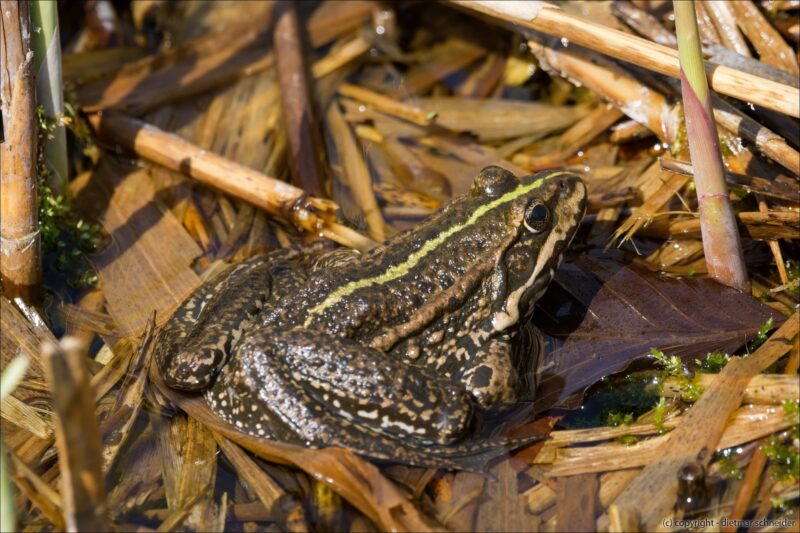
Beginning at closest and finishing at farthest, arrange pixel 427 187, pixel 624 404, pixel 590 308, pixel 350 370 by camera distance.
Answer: pixel 350 370 → pixel 624 404 → pixel 590 308 → pixel 427 187

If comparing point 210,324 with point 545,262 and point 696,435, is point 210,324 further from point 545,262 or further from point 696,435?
point 696,435

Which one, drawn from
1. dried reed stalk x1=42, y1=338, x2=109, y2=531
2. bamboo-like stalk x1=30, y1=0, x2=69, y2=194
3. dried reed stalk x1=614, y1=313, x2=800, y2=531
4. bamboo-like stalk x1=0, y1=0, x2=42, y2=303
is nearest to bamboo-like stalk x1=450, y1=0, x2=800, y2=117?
dried reed stalk x1=614, y1=313, x2=800, y2=531

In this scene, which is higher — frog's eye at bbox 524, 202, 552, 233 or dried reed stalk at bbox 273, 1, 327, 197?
dried reed stalk at bbox 273, 1, 327, 197

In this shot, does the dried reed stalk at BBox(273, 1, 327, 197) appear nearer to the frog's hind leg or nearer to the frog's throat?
the frog's throat

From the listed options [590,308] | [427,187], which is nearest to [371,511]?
[590,308]

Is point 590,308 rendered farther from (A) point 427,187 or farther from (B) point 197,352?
(B) point 197,352

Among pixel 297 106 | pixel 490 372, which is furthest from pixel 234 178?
pixel 490 372

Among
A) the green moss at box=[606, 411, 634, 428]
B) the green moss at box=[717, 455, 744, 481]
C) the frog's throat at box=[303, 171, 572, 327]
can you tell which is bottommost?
the green moss at box=[717, 455, 744, 481]
